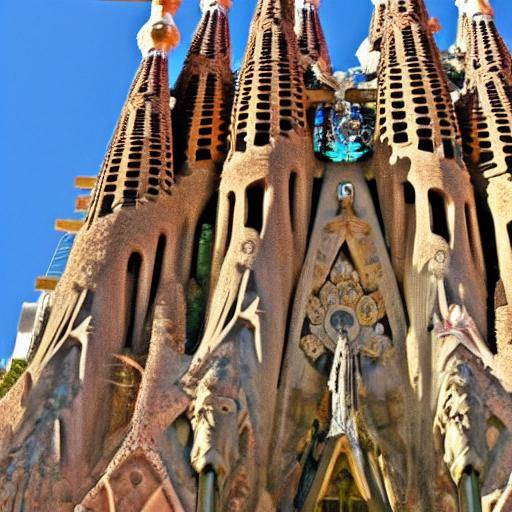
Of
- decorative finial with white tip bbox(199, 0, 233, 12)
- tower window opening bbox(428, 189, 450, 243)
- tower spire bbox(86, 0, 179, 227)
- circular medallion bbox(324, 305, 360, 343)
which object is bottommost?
circular medallion bbox(324, 305, 360, 343)

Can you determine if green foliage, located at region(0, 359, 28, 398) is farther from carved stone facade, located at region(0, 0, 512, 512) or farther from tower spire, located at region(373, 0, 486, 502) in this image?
tower spire, located at region(373, 0, 486, 502)

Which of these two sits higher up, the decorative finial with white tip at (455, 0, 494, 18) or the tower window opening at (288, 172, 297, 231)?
the decorative finial with white tip at (455, 0, 494, 18)

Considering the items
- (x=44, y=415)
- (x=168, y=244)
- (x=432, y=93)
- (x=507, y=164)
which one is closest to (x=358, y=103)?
(x=432, y=93)

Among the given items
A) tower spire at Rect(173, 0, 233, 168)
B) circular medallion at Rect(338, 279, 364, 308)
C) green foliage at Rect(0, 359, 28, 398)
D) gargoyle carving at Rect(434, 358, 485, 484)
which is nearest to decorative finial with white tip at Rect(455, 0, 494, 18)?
tower spire at Rect(173, 0, 233, 168)

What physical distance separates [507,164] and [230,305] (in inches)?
177

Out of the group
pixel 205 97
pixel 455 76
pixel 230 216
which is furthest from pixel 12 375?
pixel 455 76

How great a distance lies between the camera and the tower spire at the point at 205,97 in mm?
14148

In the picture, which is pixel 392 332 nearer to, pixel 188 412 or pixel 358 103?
pixel 188 412

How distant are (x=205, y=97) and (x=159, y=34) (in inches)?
68.0

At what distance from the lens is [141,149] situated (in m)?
13.5

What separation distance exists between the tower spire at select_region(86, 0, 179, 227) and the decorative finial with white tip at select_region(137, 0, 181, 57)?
125mm

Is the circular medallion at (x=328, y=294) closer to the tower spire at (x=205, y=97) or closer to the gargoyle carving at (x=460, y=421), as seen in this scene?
the gargoyle carving at (x=460, y=421)

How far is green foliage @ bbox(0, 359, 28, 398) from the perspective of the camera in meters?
13.4

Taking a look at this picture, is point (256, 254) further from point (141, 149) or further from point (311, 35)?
point (311, 35)
